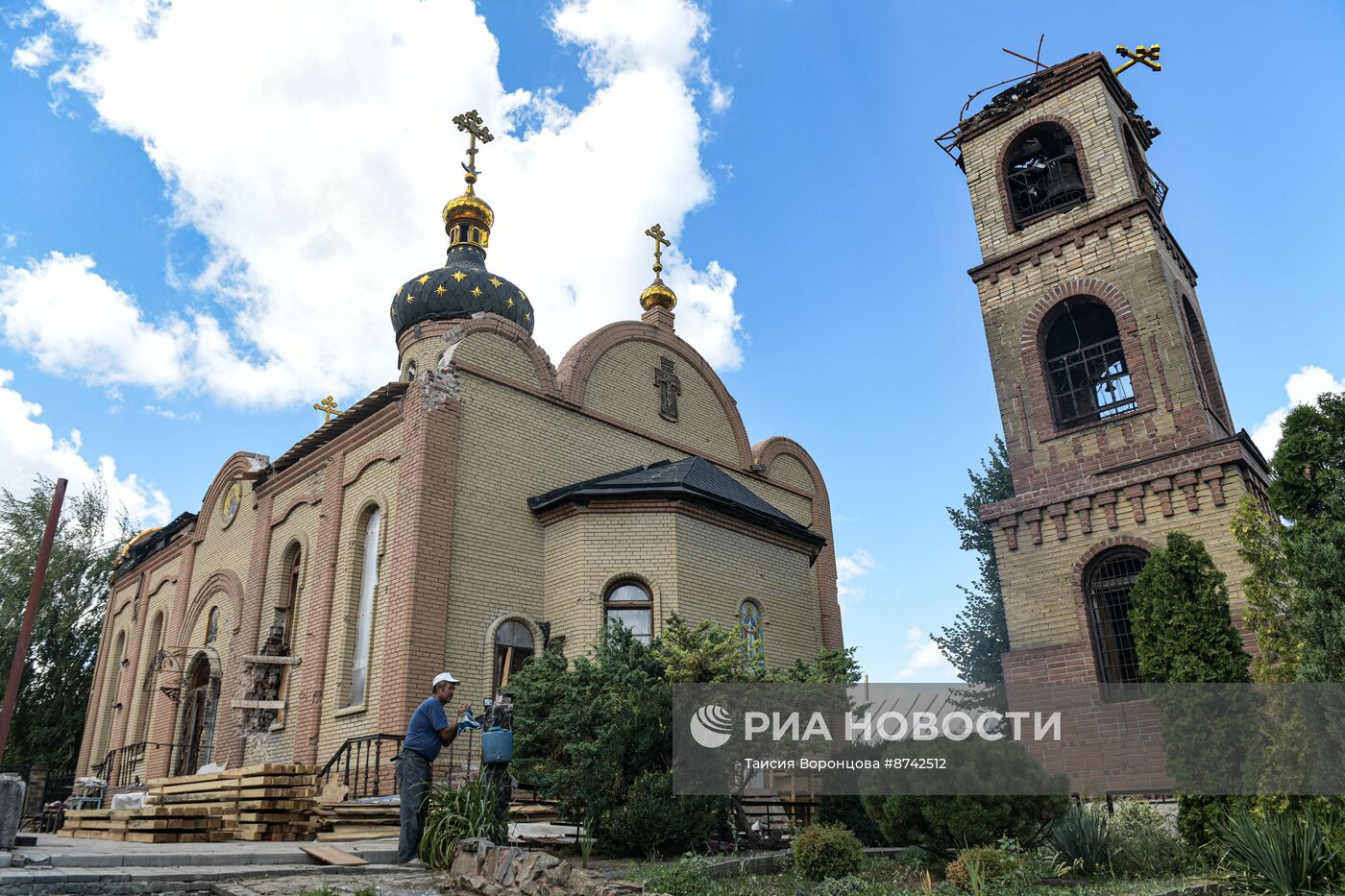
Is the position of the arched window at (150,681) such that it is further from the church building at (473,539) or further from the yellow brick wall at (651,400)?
the yellow brick wall at (651,400)

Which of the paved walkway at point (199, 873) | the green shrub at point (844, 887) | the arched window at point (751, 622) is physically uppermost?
the arched window at point (751, 622)

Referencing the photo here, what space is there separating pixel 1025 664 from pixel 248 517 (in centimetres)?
1582

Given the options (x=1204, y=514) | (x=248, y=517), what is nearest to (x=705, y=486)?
(x=1204, y=514)

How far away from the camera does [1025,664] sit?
13.2m

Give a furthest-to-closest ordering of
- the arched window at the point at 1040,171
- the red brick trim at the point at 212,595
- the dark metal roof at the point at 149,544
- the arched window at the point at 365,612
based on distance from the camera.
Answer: the dark metal roof at the point at 149,544 → the red brick trim at the point at 212,595 → the arched window at the point at 1040,171 → the arched window at the point at 365,612

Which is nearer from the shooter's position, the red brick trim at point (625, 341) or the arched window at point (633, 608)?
the arched window at point (633, 608)

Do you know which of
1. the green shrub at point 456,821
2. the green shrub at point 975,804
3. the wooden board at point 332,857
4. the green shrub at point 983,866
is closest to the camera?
the wooden board at point 332,857

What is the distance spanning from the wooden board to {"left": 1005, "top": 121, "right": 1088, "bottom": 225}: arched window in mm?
13755

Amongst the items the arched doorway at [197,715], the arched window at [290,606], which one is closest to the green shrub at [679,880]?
the arched window at [290,606]

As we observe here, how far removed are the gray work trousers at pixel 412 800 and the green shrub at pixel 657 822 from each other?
181 cm

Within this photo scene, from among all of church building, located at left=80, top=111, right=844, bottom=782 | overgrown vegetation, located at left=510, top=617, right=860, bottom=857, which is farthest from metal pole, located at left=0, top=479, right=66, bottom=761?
church building, located at left=80, top=111, right=844, bottom=782

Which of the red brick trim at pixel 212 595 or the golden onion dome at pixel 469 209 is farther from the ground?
the golden onion dome at pixel 469 209

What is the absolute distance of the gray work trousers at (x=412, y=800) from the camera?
7.50 metres

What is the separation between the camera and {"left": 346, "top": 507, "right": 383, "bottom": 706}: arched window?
1485cm
